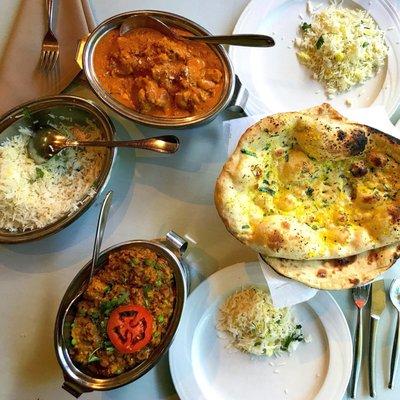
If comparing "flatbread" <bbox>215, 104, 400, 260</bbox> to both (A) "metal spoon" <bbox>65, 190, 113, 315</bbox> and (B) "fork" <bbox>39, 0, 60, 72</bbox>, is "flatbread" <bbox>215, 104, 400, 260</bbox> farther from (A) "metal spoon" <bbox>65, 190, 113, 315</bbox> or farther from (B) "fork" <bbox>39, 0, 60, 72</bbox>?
(B) "fork" <bbox>39, 0, 60, 72</bbox>

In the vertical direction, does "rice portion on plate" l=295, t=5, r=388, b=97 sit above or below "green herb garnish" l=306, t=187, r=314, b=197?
above

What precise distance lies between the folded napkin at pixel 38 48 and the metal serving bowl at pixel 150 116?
0.53ft

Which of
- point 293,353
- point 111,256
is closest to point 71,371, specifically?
point 111,256

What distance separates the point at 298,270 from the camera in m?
2.01

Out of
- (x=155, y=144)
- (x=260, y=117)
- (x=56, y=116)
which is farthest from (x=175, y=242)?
(x=56, y=116)

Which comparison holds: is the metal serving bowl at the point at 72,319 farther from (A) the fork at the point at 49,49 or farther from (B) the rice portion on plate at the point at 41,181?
(A) the fork at the point at 49,49

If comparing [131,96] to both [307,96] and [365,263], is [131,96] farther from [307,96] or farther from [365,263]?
[365,263]

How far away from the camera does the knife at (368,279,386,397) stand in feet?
7.51

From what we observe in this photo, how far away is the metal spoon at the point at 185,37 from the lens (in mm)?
2281

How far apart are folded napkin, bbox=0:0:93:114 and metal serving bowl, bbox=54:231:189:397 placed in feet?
2.90

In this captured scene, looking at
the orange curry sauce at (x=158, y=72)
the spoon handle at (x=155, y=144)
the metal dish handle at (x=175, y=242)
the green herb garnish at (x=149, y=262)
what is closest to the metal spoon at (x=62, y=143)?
the spoon handle at (x=155, y=144)

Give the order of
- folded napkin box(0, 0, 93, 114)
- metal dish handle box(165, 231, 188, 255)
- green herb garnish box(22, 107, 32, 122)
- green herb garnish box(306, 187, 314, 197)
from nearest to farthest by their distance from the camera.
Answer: green herb garnish box(306, 187, 314, 197), metal dish handle box(165, 231, 188, 255), green herb garnish box(22, 107, 32, 122), folded napkin box(0, 0, 93, 114)

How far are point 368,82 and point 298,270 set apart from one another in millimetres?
1031

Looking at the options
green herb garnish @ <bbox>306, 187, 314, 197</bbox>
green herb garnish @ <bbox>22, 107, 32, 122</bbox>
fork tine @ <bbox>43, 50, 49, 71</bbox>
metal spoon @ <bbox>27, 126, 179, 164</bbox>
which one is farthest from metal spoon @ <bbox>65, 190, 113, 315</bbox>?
green herb garnish @ <bbox>306, 187, 314, 197</bbox>
